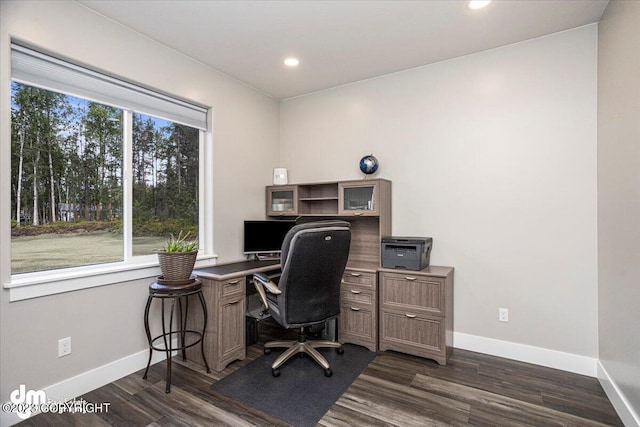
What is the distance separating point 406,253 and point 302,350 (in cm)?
123

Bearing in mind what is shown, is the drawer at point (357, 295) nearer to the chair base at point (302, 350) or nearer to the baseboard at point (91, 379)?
the chair base at point (302, 350)

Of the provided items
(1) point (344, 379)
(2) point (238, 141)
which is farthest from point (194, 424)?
(2) point (238, 141)

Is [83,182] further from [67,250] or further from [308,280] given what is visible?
[308,280]

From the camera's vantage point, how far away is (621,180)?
79.0 inches

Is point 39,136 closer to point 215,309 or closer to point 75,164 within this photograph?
point 75,164

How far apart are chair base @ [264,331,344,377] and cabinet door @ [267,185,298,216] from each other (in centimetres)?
148

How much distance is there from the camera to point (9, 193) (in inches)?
75.7

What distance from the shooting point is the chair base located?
8.14 ft

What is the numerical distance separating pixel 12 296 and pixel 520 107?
3.95 m

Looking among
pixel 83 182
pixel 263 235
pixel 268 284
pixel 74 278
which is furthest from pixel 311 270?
pixel 83 182

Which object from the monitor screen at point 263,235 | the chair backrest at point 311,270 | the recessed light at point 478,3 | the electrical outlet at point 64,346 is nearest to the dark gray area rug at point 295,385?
the chair backrest at point 311,270

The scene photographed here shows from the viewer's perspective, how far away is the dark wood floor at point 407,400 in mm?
1957

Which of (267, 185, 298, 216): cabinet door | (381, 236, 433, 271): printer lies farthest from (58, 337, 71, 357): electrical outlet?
(381, 236, 433, 271): printer

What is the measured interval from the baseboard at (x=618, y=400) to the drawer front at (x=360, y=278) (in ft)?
5.68
